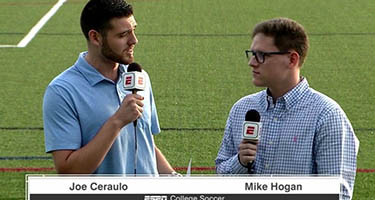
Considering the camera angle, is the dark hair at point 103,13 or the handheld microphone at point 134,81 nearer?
the handheld microphone at point 134,81

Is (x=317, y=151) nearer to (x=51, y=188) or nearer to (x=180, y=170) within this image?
(x=51, y=188)

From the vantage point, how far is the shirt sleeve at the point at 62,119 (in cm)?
466

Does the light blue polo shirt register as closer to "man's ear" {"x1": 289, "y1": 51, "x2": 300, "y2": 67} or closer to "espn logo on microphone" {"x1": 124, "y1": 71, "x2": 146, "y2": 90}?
"espn logo on microphone" {"x1": 124, "y1": 71, "x2": 146, "y2": 90}

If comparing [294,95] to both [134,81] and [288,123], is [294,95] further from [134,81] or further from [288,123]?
[134,81]

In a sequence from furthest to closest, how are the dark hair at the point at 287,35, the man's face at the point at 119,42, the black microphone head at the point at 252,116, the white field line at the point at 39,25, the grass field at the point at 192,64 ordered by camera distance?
the white field line at the point at 39,25, the grass field at the point at 192,64, the man's face at the point at 119,42, the dark hair at the point at 287,35, the black microphone head at the point at 252,116

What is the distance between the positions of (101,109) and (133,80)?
0.22 metres

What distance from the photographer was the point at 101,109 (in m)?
4.73

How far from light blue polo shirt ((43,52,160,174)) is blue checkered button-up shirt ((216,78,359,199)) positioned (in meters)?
0.50

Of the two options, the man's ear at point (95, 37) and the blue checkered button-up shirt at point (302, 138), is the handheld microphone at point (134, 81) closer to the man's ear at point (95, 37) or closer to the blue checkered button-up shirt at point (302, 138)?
the man's ear at point (95, 37)

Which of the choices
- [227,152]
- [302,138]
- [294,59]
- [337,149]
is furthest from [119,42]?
[337,149]

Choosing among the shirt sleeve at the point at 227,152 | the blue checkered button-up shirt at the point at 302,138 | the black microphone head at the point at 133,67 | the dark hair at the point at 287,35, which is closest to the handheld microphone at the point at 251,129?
the blue checkered button-up shirt at the point at 302,138

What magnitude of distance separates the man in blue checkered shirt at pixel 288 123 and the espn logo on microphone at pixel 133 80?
489mm

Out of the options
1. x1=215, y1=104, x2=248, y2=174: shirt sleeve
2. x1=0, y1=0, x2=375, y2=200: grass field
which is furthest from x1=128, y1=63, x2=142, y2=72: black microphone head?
x1=0, y1=0, x2=375, y2=200: grass field

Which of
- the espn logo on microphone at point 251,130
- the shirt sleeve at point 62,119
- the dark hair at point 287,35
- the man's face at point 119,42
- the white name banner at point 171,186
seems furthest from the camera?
the man's face at point 119,42
